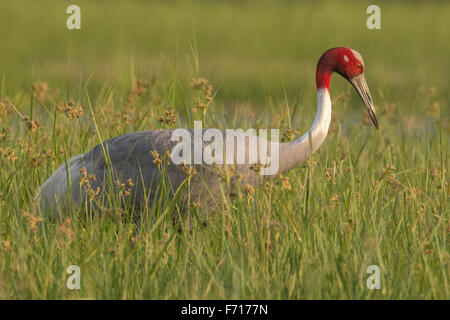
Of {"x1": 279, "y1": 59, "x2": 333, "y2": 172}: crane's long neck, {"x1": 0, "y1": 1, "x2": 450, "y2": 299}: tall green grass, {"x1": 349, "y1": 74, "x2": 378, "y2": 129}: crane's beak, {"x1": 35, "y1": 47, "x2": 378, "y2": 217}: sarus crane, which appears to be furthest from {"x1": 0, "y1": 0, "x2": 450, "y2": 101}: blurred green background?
{"x1": 35, "y1": 47, "x2": 378, "y2": 217}: sarus crane

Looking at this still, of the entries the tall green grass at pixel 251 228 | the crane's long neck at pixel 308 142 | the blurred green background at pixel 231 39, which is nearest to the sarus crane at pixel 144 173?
the crane's long neck at pixel 308 142

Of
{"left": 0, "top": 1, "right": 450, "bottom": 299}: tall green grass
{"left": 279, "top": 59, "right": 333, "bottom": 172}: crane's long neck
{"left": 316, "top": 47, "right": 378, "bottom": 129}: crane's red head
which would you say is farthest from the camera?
{"left": 316, "top": 47, "right": 378, "bottom": 129}: crane's red head

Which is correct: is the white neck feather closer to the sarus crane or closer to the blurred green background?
the sarus crane

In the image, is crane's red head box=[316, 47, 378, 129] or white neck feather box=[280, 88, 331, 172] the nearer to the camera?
white neck feather box=[280, 88, 331, 172]

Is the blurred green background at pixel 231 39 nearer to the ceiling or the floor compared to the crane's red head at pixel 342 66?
Answer: nearer to the ceiling

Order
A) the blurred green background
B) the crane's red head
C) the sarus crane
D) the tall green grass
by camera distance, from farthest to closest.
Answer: the blurred green background < the crane's red head < the sarus crane < the tall green grass

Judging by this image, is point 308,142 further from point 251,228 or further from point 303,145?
point 251,228

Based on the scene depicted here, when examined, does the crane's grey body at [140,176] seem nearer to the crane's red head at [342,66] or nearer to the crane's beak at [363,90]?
the crane's red head at [342,66]

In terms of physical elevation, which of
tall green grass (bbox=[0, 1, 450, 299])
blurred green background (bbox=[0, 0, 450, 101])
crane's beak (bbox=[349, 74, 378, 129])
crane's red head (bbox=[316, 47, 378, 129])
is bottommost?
tall green grass (bbox=[0, 1, 450, 299])

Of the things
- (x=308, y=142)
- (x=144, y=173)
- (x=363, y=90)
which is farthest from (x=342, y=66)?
(x=144, y=173)

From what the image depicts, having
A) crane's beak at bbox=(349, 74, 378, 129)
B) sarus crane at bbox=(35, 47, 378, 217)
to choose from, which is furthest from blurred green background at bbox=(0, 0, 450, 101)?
sarus crane at bbox=(35, 47, 378, 217)

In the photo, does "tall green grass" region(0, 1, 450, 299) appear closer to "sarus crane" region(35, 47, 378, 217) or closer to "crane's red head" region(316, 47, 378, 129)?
"sarus crane" region(35, 47, 378, 217)

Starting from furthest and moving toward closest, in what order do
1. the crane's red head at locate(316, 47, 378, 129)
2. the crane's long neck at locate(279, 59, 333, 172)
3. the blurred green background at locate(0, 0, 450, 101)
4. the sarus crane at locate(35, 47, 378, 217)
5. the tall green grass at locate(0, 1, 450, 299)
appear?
the blurred green background at locate(0, 0, 450, 101)
the crane's red head at locate(316, 47, 378, 129)
the crane's long neck at locate(279, 59, 333, 172)
the sarus crane at locate(35, 47, 378, 217)
the tall green grass at locate(0, 1, 450, 299)

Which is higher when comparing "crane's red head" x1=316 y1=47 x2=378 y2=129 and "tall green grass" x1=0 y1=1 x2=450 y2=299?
"crane's red head" x1=316 y1=47 x2=378 y2=129
